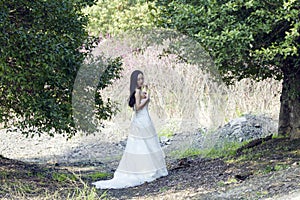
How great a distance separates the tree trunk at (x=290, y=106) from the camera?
7.87m

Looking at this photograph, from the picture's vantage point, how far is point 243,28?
6395 millimetres

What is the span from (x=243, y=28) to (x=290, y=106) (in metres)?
2.74

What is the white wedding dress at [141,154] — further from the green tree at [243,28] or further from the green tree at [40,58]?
the green tree at [243,28]

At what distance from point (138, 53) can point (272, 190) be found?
9324mm

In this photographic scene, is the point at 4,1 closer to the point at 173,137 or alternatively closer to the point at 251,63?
the point at 251,63

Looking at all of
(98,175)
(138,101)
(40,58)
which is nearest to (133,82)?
(138,101)

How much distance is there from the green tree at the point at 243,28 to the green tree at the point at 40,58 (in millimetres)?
1484

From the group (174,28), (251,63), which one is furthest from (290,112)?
(174,28)

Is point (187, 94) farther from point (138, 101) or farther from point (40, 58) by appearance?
point (40, 58)

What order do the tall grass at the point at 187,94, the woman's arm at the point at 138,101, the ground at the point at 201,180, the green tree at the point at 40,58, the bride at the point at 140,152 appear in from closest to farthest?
the ground at the point at 201,180 < the green tree at the point at 40,58 < the woman's arm at the point at 138,101 < the bride at the point at 140,152 < the tall grass at the point at 187,94

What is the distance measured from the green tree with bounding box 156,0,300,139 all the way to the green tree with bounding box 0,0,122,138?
4.87ft

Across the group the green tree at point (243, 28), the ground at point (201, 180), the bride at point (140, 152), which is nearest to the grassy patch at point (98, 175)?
the ground at point (201, 180)

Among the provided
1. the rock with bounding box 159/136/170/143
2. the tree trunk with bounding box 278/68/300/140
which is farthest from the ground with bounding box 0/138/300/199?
the rock with bounding box 159/136/170/143

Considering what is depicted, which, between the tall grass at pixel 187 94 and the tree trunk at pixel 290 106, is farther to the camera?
the tall grass at pixel 187 94
